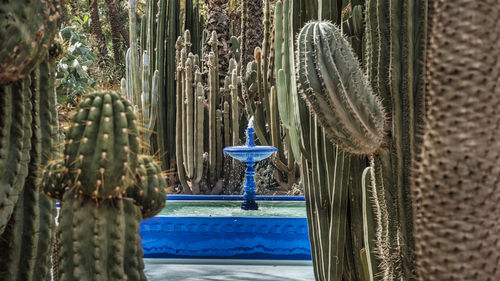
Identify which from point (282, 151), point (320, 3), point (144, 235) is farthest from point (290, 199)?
point (320, 3)

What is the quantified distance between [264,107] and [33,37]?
5615 mm

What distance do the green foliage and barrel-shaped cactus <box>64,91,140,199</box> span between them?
693 cm

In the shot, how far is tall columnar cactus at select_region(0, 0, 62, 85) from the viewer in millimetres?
1663

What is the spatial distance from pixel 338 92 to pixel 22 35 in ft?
3.26

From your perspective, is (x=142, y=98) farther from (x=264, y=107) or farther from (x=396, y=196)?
(x=396, y=196)

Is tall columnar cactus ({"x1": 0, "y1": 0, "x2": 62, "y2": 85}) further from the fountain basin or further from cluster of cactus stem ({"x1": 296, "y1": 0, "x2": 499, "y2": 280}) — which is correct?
the fountain basin

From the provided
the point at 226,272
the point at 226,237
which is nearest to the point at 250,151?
the point at 226,237

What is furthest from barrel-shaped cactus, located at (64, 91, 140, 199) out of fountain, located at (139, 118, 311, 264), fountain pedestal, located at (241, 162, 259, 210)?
fountain pedestal, located at (241, 162, 259, 210)

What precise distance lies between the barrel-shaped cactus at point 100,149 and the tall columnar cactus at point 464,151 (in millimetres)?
894

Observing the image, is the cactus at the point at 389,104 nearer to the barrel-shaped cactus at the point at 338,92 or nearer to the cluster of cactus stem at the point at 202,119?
the barrel-shaped cactus at the point at 338,92

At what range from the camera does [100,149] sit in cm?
172

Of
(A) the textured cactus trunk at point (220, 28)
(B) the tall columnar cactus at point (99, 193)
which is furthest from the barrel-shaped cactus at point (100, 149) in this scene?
(A) the textured cactus trunk at point (220, 28)

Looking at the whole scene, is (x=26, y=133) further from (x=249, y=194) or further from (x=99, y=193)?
(x=249, y=194)

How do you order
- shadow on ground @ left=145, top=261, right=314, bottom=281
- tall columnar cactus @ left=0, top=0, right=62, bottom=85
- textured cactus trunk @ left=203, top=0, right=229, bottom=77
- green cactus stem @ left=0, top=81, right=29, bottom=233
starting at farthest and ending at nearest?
textured cactus trunk @ left=203, top=0, right=229, bottom=77 < shadow on ground @ left=145, top=261, right=314, bottom=281 < green cactus stem @ left=0, top=81, right=29, bottom=233 < tall columnar cactus @ left=0, top=0, right=62, bottom=85
